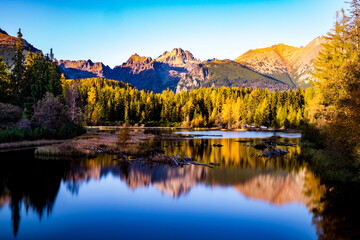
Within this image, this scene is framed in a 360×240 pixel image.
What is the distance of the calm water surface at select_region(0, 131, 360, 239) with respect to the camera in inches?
Result: 557

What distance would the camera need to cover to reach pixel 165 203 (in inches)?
749

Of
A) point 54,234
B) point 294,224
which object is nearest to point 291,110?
point 294,224

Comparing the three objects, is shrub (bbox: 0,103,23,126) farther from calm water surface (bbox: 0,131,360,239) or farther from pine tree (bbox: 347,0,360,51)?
pine tree (bbox: 347,0,360,51)

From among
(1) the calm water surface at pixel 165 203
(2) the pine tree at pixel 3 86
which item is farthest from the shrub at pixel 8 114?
(1) the calm water surface at pixel 165 203

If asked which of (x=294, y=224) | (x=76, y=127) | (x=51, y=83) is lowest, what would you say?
(x=294, y=224)

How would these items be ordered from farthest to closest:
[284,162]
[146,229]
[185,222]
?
[284,162] → [185,222] → [146,229]

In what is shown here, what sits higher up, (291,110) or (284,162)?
(291,110)

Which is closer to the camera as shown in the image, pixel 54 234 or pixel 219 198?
pixel 54 234

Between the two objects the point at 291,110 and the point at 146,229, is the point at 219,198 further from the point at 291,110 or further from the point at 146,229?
the point at 291,110

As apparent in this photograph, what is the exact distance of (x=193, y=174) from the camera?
89.6ft

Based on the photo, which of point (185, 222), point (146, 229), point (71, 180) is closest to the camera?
point (146, 229)

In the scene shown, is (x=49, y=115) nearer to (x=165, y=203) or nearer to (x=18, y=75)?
(x=18, y=75)

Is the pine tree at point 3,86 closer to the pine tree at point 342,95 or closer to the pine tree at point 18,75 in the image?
the pine tree at point 18,75

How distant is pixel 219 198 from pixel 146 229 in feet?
25.1
